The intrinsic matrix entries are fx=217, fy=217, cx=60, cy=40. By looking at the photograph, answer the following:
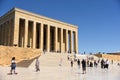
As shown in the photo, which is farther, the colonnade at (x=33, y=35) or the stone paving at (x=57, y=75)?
the colonnade at (x=33, y=35)

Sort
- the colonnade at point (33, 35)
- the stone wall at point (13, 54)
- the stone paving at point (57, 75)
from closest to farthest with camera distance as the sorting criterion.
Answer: the stone paving at point (57, 75) < the stone wall at point (13, 54) < the colonnade at point (33, 35)

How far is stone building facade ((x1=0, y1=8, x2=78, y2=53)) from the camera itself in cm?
4094

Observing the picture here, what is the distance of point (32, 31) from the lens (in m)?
44.5

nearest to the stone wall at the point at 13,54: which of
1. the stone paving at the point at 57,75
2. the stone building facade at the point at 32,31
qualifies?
the stone building facade at the point at 32,31

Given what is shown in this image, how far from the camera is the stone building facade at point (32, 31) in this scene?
1612 inches

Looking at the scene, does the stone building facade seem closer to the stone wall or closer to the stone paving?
the stone wall

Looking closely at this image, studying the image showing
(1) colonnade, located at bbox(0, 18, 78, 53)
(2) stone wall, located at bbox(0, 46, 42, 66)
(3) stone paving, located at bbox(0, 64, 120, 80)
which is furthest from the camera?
(1) colonnade, located at bbox(0, 18, 78, 53)

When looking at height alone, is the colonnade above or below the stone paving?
above

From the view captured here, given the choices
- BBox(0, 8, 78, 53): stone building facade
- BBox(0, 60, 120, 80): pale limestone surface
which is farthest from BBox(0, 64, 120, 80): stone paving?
BBox(0, 8, 78, 53): stone building facade

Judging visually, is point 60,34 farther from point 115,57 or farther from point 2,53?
point 2,53

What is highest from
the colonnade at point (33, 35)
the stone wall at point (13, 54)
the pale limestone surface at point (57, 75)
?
the colonnade at point (33, 35)

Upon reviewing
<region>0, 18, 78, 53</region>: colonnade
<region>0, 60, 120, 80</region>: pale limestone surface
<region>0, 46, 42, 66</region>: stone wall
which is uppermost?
<region>0, 18, 78, 53</region>: colonnade

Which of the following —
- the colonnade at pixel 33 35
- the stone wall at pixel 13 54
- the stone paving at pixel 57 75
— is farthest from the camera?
Result: the colonnade at pixel 33 35

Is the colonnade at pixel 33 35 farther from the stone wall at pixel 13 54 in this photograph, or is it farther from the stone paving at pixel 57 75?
the stone paving at pixel 57 75
